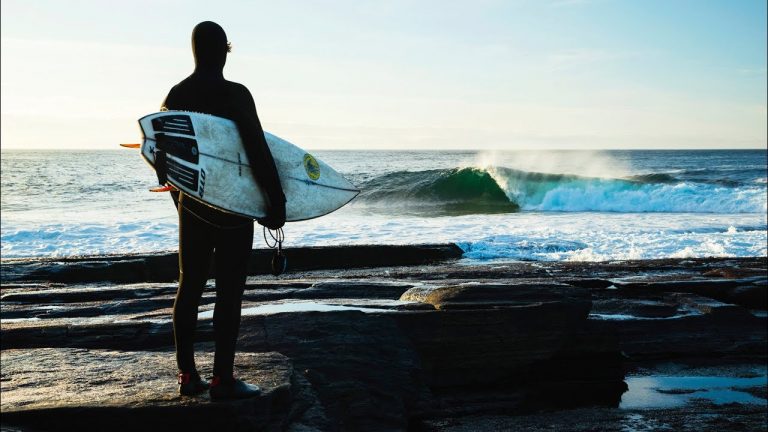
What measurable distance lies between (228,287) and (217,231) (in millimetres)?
282

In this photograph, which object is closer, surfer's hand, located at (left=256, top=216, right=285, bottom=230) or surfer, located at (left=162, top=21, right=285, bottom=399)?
surfer, located at (left=162, top=21, right=285, bottom=399)

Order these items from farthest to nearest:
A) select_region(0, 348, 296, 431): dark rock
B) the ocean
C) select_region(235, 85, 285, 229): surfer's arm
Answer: the ocean, select_region(235, 85, 285, 229): surfer's arm, select_region(0, 348, 296, 431): dark rock

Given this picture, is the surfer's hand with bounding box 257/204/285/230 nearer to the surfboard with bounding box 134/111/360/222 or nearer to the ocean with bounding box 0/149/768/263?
the surfboard with bounding box 134/111/360/222

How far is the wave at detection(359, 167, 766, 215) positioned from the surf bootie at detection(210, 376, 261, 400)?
23039 mm

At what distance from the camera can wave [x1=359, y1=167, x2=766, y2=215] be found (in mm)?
28797

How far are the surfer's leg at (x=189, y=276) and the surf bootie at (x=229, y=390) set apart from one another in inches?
6.7

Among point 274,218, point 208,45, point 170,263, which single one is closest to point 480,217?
point 170,263

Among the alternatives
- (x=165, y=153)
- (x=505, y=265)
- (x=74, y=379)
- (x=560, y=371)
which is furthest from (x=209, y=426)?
(x=505, y=265)

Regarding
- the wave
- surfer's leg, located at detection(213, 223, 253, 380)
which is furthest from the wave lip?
surfer's leg, located at detection(213, 223, 253, 380)

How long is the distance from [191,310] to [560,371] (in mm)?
3323

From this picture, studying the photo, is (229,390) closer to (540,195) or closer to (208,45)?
(208,45)

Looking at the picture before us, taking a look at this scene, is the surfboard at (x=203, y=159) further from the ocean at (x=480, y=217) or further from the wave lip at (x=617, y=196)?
the wave lip at (x=617, y=196)

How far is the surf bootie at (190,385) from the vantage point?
3551 millimetres

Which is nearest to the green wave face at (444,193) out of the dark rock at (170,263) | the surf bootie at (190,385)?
the dark rock at (170,263)
